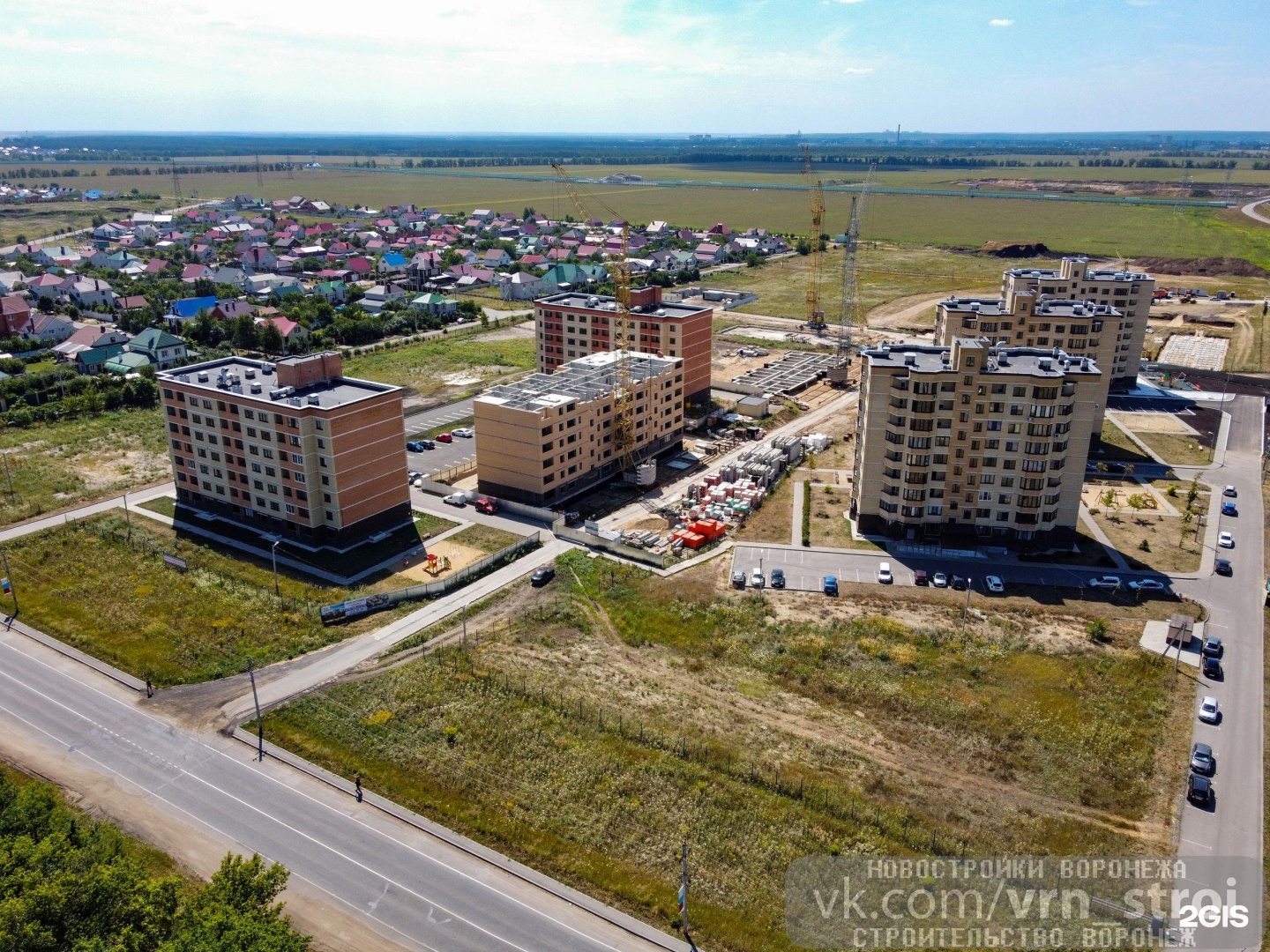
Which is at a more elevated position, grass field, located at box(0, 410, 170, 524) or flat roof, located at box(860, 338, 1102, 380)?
flat roof, located at box(860, 338, 1102, 380)

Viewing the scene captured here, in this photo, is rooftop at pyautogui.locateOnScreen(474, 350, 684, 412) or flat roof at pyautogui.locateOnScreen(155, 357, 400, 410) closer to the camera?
flat roof at pyautogui.locateOnScreen(155, 357, 400, 410)

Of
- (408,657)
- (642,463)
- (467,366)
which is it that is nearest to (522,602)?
(408,657)

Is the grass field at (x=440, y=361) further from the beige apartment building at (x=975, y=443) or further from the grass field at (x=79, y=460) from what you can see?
the beige apartment building at (x=975, y=443)

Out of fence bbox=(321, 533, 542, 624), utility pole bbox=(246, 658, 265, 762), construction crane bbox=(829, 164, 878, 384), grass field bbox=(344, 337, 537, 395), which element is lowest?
utility pole bbox=(246, 658, 265, 762)

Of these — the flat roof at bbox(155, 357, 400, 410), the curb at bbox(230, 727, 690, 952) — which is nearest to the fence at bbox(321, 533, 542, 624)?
the curb at bbox(230, 727, 690, 952)

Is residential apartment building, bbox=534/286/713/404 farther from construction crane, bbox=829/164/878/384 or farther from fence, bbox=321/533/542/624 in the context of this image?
fence, bbox=321/533/542/624

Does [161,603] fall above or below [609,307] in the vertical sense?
below

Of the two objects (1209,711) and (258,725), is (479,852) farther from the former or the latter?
(1209,711)

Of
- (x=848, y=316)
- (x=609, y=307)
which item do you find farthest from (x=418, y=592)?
(x=848, y=316)
